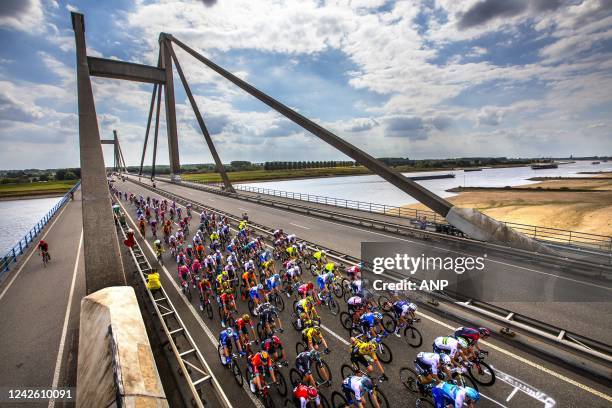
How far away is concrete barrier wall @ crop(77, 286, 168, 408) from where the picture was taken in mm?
5013

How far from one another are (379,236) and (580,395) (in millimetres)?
14757

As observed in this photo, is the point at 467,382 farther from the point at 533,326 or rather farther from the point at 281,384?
the point at 281,384

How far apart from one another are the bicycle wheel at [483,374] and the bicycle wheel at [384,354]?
201 centimetres

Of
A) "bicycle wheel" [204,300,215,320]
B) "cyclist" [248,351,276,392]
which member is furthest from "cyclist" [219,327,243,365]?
"bicycle wheel" [204,300,215,320]

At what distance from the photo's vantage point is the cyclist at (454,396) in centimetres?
514

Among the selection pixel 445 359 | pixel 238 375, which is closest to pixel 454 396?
pixel 445 359

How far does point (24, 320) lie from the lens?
1162cm

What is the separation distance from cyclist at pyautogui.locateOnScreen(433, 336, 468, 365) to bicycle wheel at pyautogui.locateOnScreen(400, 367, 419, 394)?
2.99ft

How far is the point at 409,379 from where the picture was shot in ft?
23.1

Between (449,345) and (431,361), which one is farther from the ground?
(449,345)

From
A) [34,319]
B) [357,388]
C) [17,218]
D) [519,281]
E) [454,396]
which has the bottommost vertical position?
[17,218]

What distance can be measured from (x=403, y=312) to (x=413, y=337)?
101 centimetres

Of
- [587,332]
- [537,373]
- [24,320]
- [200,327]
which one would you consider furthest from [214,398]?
[587,332]

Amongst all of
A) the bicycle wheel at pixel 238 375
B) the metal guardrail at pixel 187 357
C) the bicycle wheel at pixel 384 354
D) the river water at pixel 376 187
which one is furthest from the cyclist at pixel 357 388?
the river water at pixel 376 187
